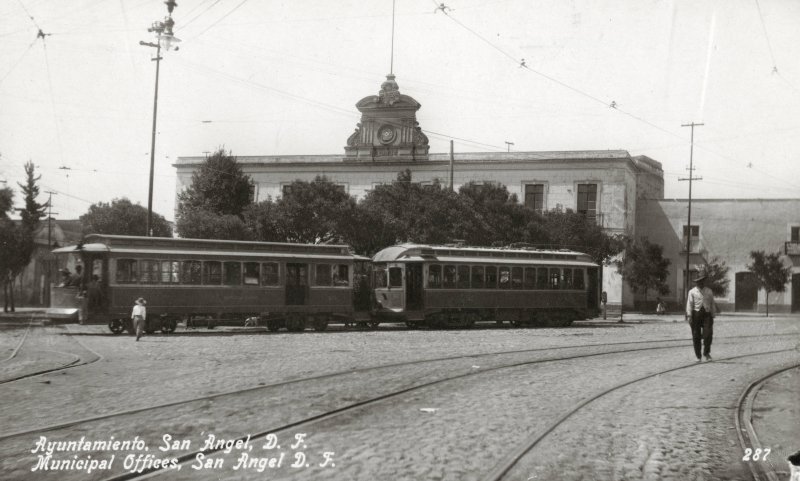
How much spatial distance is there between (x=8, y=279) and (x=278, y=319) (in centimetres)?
1652

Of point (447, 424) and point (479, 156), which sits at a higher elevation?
point (479, 156)

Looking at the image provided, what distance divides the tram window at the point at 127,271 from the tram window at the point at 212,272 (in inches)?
77.9

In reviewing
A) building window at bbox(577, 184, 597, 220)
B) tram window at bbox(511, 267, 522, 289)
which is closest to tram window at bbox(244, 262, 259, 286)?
tram window at bbox(511, 267, 522, 289)

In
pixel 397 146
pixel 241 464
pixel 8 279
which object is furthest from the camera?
pixel 397 146

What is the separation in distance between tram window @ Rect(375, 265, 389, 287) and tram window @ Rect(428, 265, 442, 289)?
1.51 m

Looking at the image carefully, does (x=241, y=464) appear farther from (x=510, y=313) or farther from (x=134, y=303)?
(x=510, y=313)

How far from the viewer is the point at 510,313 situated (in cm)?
2988

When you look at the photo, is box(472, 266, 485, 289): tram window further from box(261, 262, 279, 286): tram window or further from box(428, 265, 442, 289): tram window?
box(261, 262, 279, 286): tram window

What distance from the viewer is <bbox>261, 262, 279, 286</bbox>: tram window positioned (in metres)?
24.9

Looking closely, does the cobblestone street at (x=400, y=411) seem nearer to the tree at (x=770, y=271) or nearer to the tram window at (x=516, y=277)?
the tram window at (x=516, y=277)

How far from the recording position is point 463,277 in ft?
93.1

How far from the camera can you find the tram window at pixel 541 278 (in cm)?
3039

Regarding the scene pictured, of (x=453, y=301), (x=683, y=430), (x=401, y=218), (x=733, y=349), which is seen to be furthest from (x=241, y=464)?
(x=401, y=218)

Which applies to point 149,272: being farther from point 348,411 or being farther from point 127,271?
point 348,411
